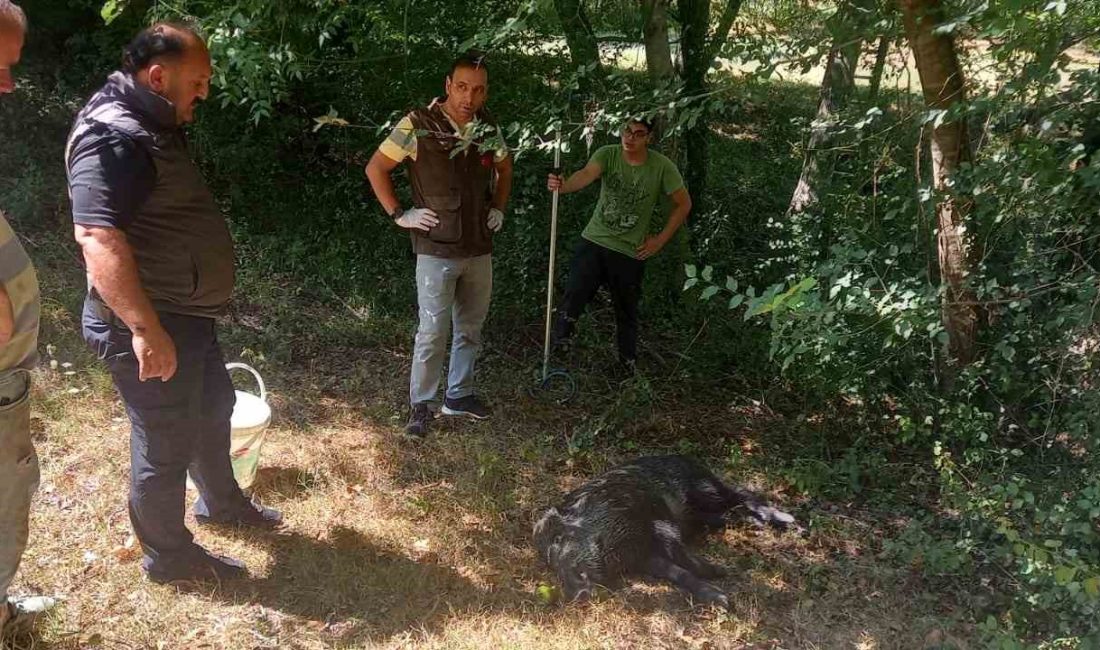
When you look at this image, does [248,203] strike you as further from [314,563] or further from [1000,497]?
[1000,497]

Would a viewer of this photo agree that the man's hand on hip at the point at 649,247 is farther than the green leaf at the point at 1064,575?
Yes

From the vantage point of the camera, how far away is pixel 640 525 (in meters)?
3.60

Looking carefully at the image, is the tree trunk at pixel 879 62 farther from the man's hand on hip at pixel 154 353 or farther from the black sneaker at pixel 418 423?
the man's hand on hip at pixel 154 353

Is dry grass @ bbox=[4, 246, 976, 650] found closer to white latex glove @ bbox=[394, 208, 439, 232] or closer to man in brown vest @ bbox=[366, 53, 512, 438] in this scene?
man in brown vest @ bbox=[366, 53, 512, 438]

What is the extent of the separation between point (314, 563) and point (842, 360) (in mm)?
2795

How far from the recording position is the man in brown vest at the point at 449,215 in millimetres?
4059

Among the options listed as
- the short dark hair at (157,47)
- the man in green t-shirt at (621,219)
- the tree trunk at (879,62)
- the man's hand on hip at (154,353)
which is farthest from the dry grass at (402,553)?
the tree trunk at (879,62)

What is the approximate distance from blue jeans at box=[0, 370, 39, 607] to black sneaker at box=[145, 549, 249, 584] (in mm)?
575

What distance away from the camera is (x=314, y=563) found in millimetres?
3395

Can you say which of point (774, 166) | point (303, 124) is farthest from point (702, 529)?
point (774, 166)

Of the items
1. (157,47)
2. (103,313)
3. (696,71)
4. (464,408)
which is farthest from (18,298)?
(696,71)

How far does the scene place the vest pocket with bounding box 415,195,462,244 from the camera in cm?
416

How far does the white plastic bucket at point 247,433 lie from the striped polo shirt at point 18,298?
0.90 m

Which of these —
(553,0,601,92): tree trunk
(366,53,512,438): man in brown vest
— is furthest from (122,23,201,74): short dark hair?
(553,0,601,92): tree trunk
